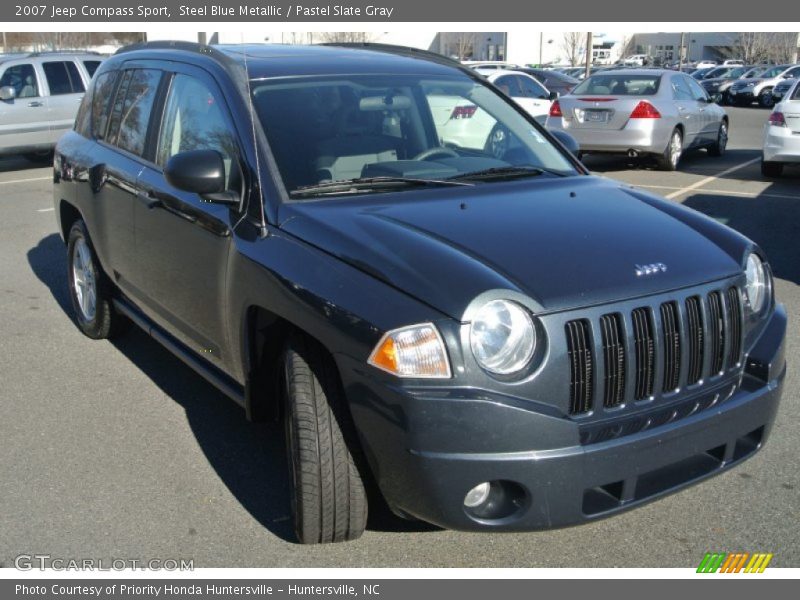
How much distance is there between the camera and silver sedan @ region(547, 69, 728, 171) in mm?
14102

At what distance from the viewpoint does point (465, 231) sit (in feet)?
11.2

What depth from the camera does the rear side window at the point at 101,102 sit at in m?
5.63

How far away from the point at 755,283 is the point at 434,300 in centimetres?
146

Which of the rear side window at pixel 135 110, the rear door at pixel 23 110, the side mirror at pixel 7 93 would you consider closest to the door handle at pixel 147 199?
the rear side window at pixel 135 110

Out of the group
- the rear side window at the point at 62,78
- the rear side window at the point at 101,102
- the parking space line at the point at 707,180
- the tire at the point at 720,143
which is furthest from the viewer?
the tire at the point at 720,143

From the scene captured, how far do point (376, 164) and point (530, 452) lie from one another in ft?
5.69

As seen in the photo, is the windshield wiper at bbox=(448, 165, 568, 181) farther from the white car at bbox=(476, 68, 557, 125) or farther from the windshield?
the white car at bbox=(476, 68, 557, 125)

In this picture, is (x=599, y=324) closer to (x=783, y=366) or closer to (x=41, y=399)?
(x=783, y=366)

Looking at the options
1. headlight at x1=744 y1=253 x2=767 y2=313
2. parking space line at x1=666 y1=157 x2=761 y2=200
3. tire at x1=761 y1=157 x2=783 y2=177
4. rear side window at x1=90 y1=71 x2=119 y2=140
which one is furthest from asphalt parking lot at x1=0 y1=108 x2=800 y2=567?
tire at x1=761 y1=157 x2=783 y2=177

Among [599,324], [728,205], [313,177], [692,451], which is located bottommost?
[728,205]

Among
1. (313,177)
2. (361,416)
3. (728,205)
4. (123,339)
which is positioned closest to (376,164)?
(313,177)

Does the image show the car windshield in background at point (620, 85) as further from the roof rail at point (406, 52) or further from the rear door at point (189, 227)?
the rear door at point (189, 227)

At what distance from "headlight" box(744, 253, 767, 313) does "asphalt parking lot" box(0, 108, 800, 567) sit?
873 millimetres

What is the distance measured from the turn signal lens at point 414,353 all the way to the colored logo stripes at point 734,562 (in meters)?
1.35
